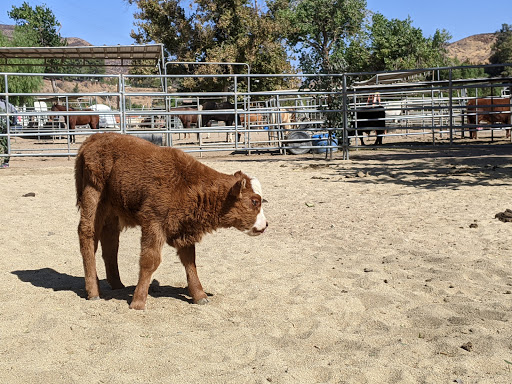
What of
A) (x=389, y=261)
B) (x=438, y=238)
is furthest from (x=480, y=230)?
(x=389, y=261)

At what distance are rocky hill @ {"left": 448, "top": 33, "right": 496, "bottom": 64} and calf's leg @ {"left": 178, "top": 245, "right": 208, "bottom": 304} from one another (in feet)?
485

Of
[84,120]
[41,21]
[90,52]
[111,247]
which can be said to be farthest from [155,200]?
[41,21]

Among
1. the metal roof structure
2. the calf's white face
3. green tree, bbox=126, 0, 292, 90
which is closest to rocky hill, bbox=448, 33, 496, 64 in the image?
green tree, bbox=126, 0, 292, 90

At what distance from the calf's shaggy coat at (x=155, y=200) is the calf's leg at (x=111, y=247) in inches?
6.9

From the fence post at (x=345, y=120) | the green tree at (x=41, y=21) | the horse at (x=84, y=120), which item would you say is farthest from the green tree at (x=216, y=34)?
the green tree at (x=41, y=21)

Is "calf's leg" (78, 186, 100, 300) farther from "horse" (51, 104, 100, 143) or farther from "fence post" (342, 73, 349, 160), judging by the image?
"horse" (51, 104, 100, 143)

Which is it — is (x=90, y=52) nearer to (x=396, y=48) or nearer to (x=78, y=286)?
(x=78, y=286)

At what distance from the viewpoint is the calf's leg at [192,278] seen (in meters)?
4.17

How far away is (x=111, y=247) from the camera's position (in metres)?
4.55

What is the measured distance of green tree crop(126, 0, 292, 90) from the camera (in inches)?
1103

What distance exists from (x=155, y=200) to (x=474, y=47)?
567ft

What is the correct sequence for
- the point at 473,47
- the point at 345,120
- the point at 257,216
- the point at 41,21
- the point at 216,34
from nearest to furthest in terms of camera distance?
1. the point at 257,216
2. the point at 345,120
3. the point at 216,34
4. the point at 41,21
5. the point at 473,47

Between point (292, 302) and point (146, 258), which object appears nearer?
point (146, 258)

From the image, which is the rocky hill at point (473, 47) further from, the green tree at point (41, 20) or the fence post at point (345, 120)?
the fence post at point (345, 120)
